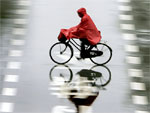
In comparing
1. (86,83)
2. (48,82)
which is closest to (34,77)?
(48,82)

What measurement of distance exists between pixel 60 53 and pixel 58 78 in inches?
39.9

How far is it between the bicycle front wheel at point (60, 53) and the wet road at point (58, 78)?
6.6 inches

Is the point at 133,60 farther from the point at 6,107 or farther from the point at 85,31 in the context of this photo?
the point at 6,107

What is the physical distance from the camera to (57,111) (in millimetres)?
10977

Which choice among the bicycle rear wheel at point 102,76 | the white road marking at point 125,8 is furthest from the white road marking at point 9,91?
the white road marking at point 125,8

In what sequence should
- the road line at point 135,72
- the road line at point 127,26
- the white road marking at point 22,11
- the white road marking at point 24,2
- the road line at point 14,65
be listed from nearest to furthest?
the road line at point 135,72
the road line at point 14,65
the road line at point 127,26
the white road marking at point 22,11
the white road marking at point 24,2

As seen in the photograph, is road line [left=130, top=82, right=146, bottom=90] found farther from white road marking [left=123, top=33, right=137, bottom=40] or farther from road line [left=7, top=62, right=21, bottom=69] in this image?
road line [left=7, top=62, right=21, bottom=69]

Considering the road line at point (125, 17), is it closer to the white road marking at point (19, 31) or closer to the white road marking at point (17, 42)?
the white road marking at point (19, 31)

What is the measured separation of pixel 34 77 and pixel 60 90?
104 cm

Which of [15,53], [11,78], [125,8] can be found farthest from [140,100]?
[125,8]

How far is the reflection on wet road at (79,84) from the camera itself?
1134 centimetres

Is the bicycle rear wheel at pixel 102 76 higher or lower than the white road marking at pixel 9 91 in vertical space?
higher

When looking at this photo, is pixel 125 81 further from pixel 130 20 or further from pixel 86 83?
pixel 130 20

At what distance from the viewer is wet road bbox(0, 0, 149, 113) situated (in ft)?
36.9
